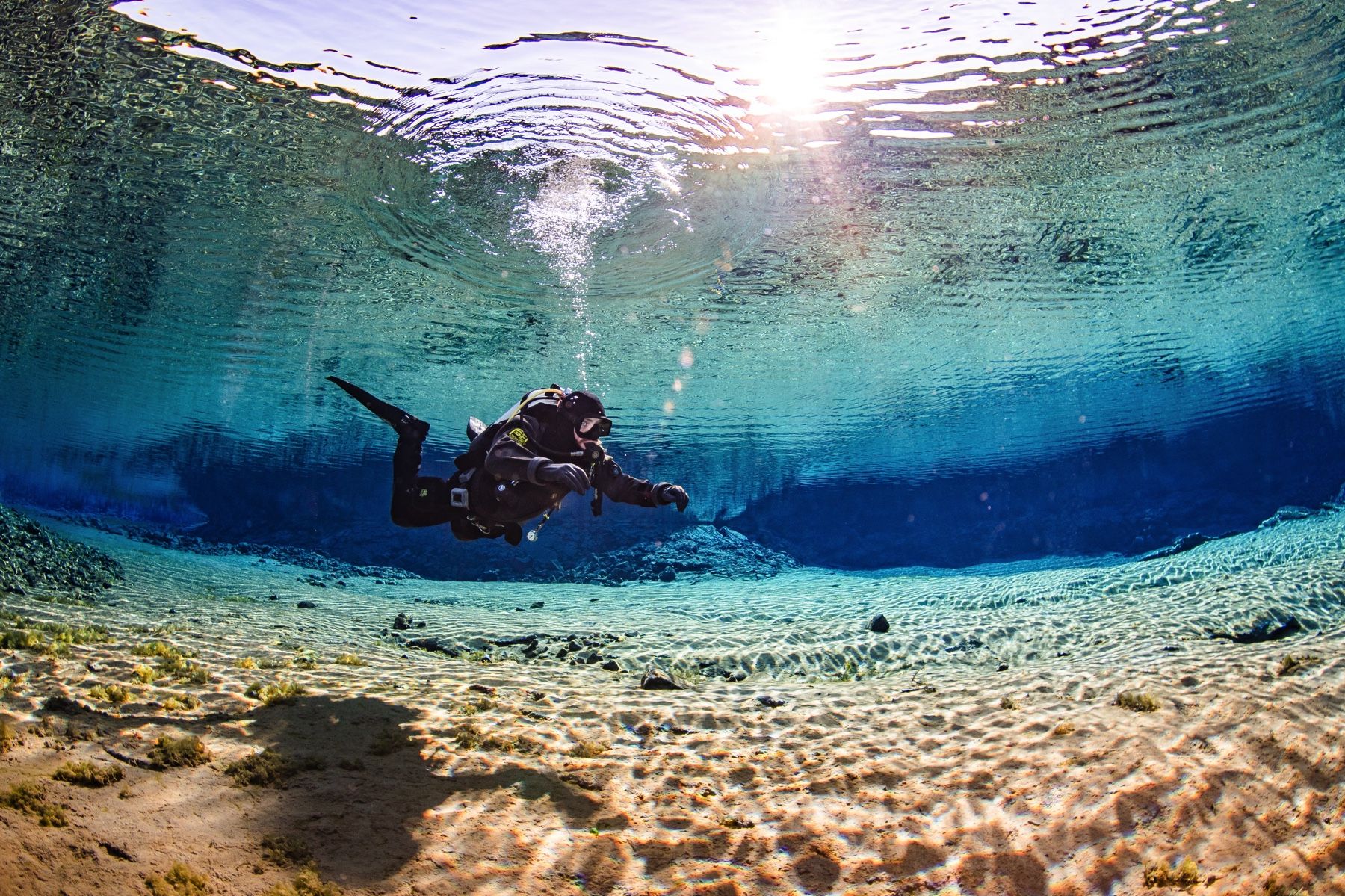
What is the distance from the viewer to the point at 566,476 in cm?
491

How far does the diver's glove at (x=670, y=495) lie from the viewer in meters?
5.32

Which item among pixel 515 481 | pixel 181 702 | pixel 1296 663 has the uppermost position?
pixel 515 481

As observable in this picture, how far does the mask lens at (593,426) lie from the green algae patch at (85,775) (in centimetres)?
360

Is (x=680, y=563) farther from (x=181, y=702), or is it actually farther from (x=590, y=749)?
(x=181, y=702)

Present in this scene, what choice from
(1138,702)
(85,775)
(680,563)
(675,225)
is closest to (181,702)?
(85,775)

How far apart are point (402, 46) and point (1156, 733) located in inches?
402

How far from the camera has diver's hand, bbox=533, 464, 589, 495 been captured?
4.89 m

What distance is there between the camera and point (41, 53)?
27.4 ft

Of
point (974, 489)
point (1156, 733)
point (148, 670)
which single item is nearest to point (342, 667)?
point (148, 670)

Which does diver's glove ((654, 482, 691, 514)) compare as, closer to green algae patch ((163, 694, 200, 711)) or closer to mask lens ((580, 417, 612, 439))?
mask lens ((580, 417, 612, 439))

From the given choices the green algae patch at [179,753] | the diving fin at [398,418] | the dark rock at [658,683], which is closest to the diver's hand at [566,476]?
the diving fin at [398,418]

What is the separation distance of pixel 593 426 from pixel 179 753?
11.3 ft

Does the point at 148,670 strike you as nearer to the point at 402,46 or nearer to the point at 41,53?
the point at 402,46

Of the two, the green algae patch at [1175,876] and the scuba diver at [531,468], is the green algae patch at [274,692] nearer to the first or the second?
the scuba diver at [531,468]
